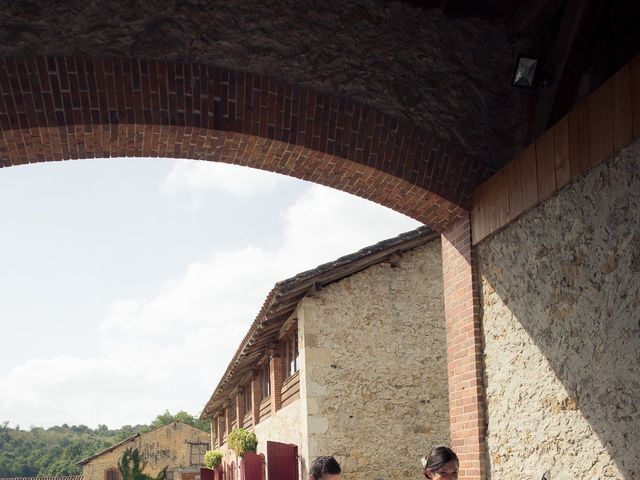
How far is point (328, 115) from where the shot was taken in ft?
25.1

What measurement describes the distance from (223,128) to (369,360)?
328 inches

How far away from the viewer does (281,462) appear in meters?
15.6

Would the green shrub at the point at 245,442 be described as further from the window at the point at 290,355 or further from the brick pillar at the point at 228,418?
the brick pillar at the point at 228,418

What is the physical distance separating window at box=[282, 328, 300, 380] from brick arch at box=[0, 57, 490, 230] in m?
8.33

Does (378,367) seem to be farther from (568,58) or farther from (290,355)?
(568,58)

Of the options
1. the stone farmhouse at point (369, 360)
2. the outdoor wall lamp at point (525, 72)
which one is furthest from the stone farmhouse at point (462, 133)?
the stone farmhouse at point (369, 360)

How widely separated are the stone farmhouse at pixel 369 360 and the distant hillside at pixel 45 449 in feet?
234

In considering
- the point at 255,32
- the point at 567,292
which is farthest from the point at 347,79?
the point at 567,292

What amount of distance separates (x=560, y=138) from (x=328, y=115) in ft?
7.02

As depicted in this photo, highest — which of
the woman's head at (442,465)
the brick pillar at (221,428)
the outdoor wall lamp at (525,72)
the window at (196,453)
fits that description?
the outdoor wall lamp at (525,72)

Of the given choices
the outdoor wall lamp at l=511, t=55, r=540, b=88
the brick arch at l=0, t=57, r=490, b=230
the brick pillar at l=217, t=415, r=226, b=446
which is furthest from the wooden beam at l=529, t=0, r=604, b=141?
the brick pillar at l=217, t=415, r=226, b=446

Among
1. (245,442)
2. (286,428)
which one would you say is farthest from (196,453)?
(286,428)

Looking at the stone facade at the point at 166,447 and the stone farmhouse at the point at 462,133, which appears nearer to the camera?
the stone farmhouse at the point at 462,133

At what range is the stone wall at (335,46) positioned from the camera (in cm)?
701
